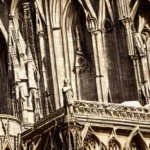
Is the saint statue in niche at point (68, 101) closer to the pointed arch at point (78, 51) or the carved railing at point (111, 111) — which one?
the carved railing at point (111, 111)

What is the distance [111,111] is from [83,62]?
12644 mm

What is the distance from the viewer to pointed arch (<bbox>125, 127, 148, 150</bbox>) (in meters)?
40.0

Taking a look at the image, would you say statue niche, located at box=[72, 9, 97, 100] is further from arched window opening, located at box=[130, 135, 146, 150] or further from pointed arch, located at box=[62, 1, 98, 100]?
arched window opening, located at box=[130, 135, 146, 150]

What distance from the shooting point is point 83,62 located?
173ft

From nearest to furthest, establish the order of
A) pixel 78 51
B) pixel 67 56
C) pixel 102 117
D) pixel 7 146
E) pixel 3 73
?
pixel 102 117 → pixel 7 146 → pixel 78 51 → pixel 67 56 → pixel 3 73

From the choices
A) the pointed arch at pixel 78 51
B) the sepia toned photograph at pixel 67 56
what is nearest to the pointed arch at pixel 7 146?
the sepia toned photograph at pixel 67 56

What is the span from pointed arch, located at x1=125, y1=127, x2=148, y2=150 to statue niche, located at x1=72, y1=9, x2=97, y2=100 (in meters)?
10.9

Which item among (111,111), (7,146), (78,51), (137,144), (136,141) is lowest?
(137,144)

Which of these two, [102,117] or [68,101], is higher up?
[68,101]

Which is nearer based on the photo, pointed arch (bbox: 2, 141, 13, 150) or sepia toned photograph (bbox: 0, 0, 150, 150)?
pointed arch (bbox: 2, 141, 13, 150)

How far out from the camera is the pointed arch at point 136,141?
40.0 meters

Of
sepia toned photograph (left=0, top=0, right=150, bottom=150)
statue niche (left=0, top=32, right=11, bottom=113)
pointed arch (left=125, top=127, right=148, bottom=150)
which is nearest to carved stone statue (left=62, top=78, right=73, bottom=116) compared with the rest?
pointed arch (left=125, top=127, right=148, bottom=150)

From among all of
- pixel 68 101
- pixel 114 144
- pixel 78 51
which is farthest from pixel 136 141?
pixel 78 51

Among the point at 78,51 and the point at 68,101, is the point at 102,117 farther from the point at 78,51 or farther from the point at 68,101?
the point at 78,51
